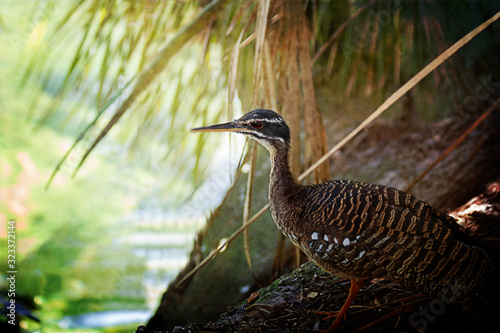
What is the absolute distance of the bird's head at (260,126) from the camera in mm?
1479

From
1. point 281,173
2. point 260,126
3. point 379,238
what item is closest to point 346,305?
point 379,238

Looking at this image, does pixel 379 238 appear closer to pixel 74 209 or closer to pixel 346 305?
pixel 346 305

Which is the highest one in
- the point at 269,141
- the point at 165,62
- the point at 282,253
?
the point at 165,62

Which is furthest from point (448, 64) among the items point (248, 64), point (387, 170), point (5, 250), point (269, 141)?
point (5, 250)

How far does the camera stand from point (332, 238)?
1.34 metres

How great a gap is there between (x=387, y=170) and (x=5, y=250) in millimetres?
2076

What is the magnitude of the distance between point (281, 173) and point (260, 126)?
7.9 inches

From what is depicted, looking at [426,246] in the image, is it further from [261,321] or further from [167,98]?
[167,98]

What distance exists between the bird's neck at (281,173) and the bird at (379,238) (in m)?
0.07

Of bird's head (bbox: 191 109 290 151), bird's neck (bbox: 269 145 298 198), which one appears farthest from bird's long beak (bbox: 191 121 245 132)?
bird's neck (bbox: 269 145 298 198)

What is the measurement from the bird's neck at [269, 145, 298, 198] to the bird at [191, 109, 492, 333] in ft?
0.23

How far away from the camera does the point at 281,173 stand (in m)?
1.55

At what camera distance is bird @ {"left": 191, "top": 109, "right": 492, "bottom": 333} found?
1.29m

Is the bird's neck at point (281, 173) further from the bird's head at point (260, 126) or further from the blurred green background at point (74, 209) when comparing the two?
the blurred green background at point (74, 209)
